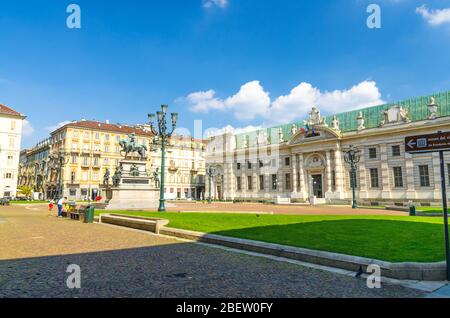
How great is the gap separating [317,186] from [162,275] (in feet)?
164

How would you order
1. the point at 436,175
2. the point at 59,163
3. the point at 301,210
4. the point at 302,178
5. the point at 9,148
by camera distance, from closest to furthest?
the point at 301,210
the point at 436,175
the point at 59,163
the point at 302,178
the point at 9,148

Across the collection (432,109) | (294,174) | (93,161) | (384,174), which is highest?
(432,109)

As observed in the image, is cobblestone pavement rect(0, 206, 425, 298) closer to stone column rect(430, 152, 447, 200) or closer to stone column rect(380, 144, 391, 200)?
stone column rect(430, 152, 447, 200)

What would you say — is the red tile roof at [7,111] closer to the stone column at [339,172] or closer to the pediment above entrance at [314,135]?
the pediment above entrance at [314,135]

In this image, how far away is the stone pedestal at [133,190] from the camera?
28900 millimetres

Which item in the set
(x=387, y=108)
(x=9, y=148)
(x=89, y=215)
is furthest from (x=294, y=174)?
(x=9, y=148)

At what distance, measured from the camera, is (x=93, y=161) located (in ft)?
232

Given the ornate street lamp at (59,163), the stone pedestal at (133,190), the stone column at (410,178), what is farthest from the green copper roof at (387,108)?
the ornate street lamp at (59,163)

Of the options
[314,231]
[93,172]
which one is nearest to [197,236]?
[314,231]

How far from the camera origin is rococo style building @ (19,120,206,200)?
2670 inches

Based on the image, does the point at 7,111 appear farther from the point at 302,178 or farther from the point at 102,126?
the point at 302,178
